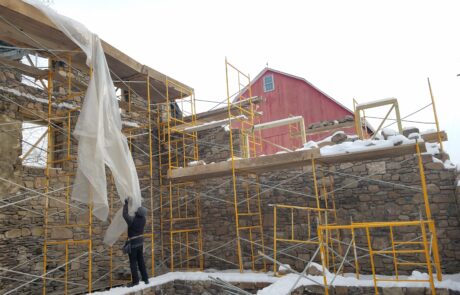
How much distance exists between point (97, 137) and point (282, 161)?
3680mm

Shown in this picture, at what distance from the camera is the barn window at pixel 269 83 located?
17.2 meters

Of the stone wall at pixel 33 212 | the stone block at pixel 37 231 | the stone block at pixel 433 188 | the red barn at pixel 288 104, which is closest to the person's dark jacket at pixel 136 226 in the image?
the stone wall at pixel 33 212

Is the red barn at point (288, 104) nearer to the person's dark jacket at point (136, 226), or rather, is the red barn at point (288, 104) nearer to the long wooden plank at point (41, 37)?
the long wooden plank at point (41, 37)

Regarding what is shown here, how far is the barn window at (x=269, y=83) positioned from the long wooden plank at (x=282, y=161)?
929cm

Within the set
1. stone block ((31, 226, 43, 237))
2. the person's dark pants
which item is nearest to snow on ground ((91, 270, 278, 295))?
the person's dark pants

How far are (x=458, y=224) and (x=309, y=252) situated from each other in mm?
3026

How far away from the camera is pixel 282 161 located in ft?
24.7

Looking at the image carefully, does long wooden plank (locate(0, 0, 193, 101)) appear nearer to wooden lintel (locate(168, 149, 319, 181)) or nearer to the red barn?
wooden lintel (locate(168, 149, 319, 181))

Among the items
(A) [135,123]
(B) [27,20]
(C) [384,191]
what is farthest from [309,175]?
(B) [27,20]

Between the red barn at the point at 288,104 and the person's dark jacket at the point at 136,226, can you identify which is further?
the red barn at the point at 288,104

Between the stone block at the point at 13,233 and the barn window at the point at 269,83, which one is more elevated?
the barn window at the point at 269,83

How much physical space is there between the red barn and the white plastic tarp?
9629 millimetres

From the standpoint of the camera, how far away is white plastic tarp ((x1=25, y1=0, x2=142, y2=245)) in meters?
5.49

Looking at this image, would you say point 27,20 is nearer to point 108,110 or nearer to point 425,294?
point 108,110
